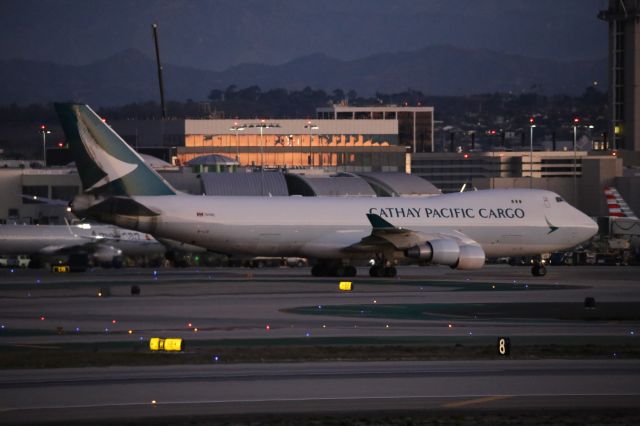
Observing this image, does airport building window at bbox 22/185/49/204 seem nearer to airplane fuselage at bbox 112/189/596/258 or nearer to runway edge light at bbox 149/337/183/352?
airplane fuselage at bbox 112/189/596/258

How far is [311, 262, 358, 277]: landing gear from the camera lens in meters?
53.4

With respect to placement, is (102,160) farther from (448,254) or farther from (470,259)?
(470,259)

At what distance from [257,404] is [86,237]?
184 feet

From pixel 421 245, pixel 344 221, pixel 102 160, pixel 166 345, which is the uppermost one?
pixel 102 160

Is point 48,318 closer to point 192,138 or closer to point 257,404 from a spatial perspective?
point 257,404

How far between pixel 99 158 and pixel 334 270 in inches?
439

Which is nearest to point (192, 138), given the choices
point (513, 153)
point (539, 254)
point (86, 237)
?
point (513, 153)

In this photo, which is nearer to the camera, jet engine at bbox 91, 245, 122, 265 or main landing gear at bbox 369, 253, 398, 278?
main landing gear at bbox 369, 253, 398, 278

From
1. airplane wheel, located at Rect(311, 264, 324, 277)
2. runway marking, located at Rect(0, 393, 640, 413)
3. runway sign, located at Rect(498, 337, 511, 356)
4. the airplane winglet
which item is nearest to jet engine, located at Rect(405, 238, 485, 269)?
the airplane winglet

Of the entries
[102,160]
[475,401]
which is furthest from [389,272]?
[475,401]

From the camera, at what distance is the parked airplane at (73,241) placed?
72.9 m

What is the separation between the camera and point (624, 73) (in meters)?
148

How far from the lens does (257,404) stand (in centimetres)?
1989

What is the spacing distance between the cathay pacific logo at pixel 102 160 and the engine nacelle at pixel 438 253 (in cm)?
1257
